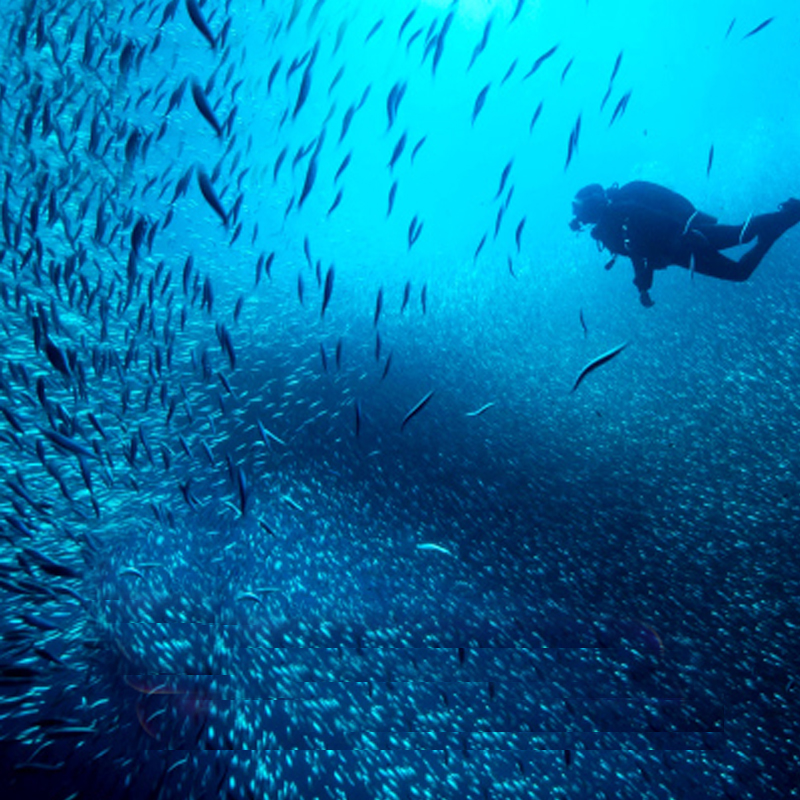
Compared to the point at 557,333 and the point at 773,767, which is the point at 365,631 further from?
the point at 557,333

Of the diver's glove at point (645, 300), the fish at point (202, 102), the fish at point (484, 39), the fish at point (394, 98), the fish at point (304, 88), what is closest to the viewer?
the fish at point (202, 102)

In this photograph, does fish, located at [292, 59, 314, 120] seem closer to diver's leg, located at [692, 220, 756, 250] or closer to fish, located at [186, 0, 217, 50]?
fish, located at [186, 0, 217, 50]

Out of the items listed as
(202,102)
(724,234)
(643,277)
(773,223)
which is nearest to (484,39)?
(202,102)

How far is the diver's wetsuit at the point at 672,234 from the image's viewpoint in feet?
17.9

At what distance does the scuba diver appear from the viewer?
5.44 meters

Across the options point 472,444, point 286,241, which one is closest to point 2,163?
point 472,444

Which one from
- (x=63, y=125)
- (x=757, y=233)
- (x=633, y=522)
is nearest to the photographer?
(x=633, y=522)

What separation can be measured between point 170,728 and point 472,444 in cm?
398

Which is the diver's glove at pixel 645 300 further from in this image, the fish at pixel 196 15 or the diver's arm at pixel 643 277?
the fish at pixel 196 15

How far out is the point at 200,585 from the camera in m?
5.09

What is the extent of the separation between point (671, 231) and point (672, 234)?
1.3 inches

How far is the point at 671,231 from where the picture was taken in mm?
5438

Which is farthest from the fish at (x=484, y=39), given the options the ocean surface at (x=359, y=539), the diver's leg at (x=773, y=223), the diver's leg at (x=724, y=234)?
the diver's leg at (x=773, y=223)

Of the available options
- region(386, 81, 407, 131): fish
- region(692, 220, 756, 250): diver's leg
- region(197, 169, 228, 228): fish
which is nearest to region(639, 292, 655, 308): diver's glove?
region(692, 220, 756, 250): diver's leg
